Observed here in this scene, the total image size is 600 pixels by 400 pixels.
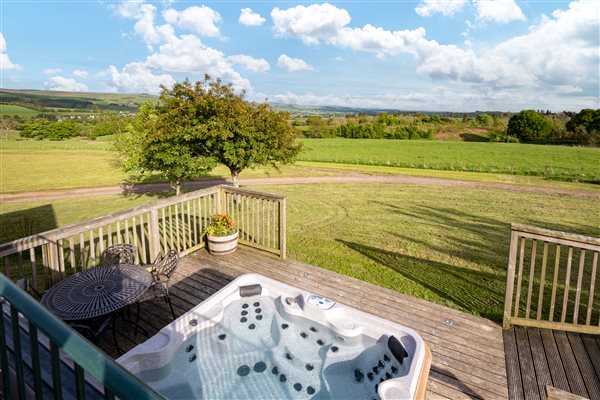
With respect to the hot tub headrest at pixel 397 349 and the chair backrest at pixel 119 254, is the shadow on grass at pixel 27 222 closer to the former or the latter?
the chair backrest at pixel 119 254

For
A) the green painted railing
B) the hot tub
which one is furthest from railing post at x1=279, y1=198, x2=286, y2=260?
the green painted railing

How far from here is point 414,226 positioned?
9.97m

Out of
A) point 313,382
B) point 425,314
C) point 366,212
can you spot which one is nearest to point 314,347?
point 313,382

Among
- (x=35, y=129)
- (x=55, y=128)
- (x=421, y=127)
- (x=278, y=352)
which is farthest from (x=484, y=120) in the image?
(x=35, y=129)

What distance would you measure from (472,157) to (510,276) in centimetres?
3069

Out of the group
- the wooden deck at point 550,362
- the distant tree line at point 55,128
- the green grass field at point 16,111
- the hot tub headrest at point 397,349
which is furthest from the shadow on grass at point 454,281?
the green grass field at point 16,111

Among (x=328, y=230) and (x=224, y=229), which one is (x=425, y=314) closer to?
(x=224, y=229)

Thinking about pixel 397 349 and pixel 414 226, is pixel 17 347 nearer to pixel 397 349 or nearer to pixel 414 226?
pixel 397 349

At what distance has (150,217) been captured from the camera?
5262 mm

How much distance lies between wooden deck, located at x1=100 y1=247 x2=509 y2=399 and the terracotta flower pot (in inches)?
5.6

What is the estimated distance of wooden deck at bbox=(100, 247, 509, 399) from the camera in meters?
3.30

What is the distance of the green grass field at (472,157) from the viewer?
77.0 feet

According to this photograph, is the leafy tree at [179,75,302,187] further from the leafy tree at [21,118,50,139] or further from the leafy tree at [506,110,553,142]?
the leafy tree at [21,118,50,139]

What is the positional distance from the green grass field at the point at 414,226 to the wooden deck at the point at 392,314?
0.55 m
